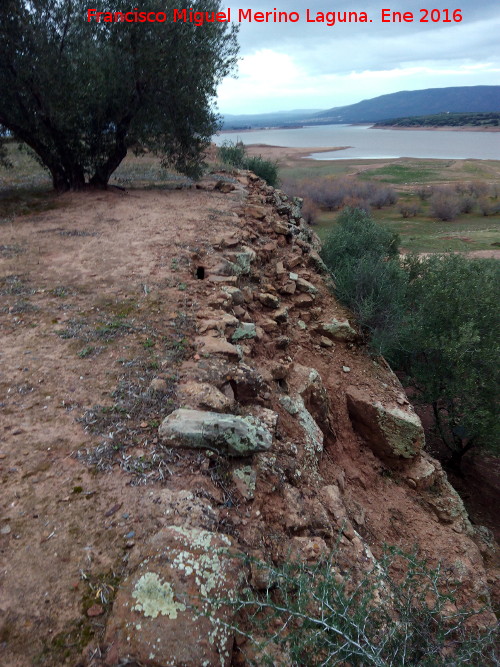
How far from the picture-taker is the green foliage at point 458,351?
8656 millimetres

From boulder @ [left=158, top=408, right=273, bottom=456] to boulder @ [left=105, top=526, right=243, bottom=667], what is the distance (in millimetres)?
950

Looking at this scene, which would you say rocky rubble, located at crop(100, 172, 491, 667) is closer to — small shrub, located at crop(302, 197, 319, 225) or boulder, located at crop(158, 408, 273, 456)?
boulder, located at crop(158, 408, 273, 456)

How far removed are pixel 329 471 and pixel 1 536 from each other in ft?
13.6

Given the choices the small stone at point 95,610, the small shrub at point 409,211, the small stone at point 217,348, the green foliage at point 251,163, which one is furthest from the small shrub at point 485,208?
the small stone at point 95,610

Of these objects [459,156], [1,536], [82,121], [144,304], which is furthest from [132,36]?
[459,156]

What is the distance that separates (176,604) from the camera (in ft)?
8.55

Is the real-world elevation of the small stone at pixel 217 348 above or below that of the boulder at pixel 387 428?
above

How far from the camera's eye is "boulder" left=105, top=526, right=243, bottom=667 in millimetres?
2408

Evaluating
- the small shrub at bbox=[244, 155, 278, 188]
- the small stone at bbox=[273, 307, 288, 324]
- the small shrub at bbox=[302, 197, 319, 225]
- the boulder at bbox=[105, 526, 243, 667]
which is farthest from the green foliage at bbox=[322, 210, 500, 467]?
the small shrub at bbox=[302, 197, 319, 225]

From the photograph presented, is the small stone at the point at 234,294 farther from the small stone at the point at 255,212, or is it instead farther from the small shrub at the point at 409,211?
the small shrub at the point at 409,211

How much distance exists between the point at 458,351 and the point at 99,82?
39.5 feet

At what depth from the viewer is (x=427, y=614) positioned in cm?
295

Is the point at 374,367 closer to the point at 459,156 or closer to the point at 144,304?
the point at 144,304

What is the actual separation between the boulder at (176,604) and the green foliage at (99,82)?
12.7 meters
